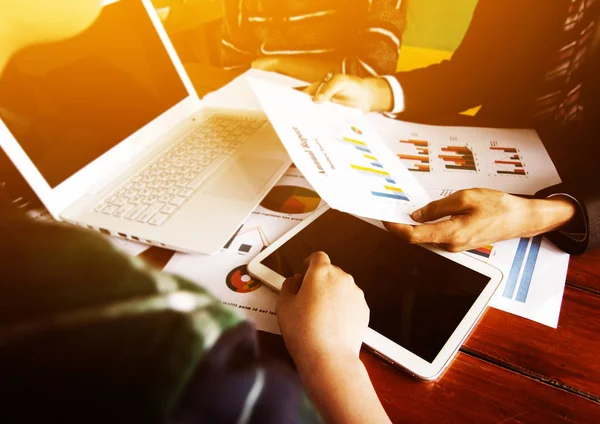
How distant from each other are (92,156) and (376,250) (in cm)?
49

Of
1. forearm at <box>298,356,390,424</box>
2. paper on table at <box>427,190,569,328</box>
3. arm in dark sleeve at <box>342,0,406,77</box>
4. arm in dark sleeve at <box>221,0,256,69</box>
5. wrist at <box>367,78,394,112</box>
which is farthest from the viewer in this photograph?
arm in dark sleeve at <box>221,0,256,69</box>

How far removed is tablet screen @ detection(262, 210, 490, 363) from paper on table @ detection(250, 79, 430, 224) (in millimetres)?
54

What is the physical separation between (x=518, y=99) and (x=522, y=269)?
1.79 ft

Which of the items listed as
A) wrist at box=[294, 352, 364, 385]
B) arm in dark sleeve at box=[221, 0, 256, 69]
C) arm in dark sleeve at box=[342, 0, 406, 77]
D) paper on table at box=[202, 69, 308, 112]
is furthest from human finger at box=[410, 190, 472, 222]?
arm in dark sleeve at box=[221, 0, 256, 69]

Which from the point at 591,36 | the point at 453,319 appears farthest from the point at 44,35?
the point at 591,36

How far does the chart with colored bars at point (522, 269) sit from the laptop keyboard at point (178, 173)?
482mm

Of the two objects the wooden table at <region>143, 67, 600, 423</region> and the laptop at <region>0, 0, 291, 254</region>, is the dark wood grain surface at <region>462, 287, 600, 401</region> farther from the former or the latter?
the laptop at <region>0, 0, 291, 254</region>

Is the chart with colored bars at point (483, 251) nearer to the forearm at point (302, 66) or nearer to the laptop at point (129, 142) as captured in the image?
the laptop at point (129, 142)

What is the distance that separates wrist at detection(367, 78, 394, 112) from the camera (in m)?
0.85

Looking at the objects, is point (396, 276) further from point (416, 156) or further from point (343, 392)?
point (416, 156)

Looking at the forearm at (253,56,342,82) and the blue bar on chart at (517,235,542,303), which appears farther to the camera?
the forearm at (253,56,342,82)

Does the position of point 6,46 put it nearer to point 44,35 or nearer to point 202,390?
point 44,35

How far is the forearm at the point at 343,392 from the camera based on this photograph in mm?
339

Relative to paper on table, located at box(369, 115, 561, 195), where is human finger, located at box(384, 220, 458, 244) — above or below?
above
